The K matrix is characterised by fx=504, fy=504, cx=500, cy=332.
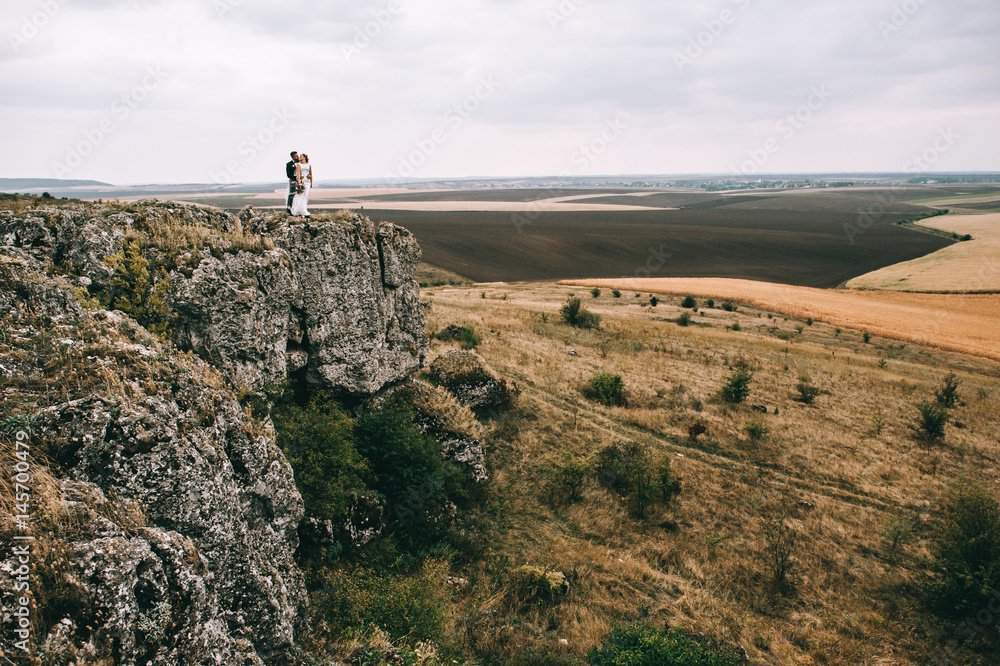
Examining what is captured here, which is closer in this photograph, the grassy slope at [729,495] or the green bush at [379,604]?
the green bush at [379,604]

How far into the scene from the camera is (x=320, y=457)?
36.1ft

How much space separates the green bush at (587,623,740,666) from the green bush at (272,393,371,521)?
19.7 feet

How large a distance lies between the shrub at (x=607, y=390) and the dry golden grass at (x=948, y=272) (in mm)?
57436

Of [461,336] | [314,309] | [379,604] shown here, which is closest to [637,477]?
[379,604]

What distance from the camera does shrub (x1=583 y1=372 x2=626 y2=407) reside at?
20625mm

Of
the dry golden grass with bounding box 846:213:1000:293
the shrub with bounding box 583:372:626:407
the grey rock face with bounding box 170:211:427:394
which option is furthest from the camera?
the dry golden grass with bounding box 846:213:1000:293

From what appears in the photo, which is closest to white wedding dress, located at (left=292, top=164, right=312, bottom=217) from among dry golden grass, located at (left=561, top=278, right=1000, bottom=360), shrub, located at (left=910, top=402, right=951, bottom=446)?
shrub, located at (left=910, top=402, right=951, bottom=446)

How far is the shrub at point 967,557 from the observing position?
1164cm

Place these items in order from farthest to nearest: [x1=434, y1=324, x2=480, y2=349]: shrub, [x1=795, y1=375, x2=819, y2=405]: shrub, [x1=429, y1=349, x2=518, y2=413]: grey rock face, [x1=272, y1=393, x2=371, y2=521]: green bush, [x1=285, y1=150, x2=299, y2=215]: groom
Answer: [x1=434, y1=324, x2=480, y2=349]: shrub → [x1=795, y1=375, x2=819, y2=405]: shrub → [x1=429, y1=349, x2=518, y2=413]: grey rock face → [x1=285, y1=150, x2=299, y2=215]: groom → [x1=272, y1=393, x2=371, y2=521]: green bush

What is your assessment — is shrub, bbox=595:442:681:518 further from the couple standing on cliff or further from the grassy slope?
the couple standing on cliff

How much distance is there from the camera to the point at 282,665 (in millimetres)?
7309

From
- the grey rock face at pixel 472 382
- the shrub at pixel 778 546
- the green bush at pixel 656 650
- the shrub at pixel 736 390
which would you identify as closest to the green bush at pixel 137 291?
the grey rock face at pixel 472 382

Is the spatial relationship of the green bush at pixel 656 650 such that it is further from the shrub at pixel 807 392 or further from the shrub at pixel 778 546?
the shrub at pixel 807 392

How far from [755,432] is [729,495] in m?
4.05
